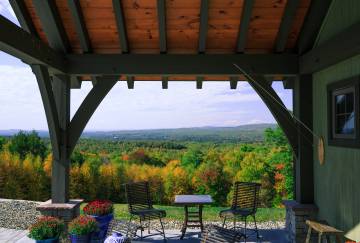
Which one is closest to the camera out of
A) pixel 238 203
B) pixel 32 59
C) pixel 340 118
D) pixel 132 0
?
pixel 32 59

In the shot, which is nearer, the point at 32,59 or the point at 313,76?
the point at 32,59

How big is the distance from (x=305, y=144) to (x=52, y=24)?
13.8 feet

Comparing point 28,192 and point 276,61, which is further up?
point 276,61

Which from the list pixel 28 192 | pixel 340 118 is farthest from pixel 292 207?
pixel 28 192

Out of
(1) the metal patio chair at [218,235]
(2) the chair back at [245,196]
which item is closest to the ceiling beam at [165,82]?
(2) the chair back at [245,196]

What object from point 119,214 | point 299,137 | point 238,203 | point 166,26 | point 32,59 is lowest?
point 119,214

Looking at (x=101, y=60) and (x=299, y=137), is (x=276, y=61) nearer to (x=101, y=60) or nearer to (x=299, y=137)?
(x=299, y=137)

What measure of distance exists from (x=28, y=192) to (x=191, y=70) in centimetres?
742

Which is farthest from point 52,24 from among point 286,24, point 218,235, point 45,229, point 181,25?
point 218,235

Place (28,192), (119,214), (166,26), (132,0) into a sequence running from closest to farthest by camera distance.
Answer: (132,0) → (166,26) → (119,214) → (28,192)

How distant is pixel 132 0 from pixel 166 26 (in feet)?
2.21

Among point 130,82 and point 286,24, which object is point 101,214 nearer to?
point 130,82

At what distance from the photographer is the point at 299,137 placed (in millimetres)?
6059

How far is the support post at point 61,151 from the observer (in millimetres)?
6000
